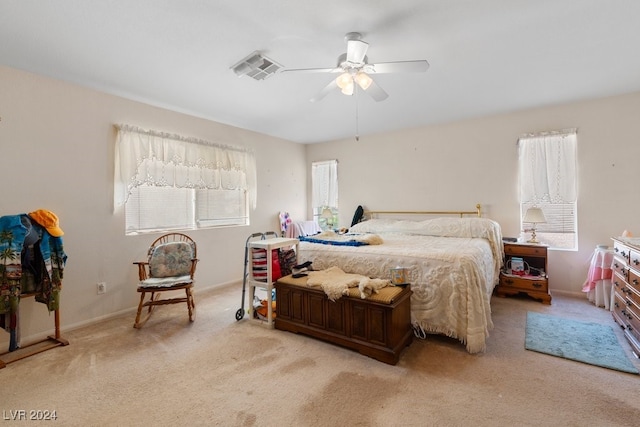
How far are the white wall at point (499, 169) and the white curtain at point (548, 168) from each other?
10 centimetres

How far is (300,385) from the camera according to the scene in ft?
6.41

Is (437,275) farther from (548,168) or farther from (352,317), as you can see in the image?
(548,168)

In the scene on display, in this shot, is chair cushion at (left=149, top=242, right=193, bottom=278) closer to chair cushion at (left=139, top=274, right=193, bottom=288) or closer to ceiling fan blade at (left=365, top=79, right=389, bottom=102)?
chair cushion at (left=139, top=274, right=193, bottom=288)

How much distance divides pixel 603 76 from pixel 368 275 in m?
3.20

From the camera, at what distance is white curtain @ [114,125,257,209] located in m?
3.33

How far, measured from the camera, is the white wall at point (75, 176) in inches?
104

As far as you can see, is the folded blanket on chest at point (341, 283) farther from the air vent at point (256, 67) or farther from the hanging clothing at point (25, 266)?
the hanging clothing at point (25, 266)

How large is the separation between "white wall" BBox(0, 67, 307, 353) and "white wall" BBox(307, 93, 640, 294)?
A: 10.5 feet

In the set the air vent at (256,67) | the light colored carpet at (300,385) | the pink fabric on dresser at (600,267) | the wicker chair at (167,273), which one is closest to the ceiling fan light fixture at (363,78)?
the air vent at (256,67)

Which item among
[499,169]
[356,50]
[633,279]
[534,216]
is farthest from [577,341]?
[356,50]

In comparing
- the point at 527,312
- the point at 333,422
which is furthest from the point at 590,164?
Answer: the point at 333,422

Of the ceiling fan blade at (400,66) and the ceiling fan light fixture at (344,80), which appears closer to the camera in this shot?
the ceiling fan blade at (400,66)

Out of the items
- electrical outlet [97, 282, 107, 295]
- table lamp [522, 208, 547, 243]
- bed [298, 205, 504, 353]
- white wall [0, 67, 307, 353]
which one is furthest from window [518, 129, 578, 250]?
electrical outlet [97, 282, 107, 295]

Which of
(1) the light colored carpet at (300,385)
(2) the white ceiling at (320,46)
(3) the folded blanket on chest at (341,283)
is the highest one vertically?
(2) the white ceiling at (320,46)
